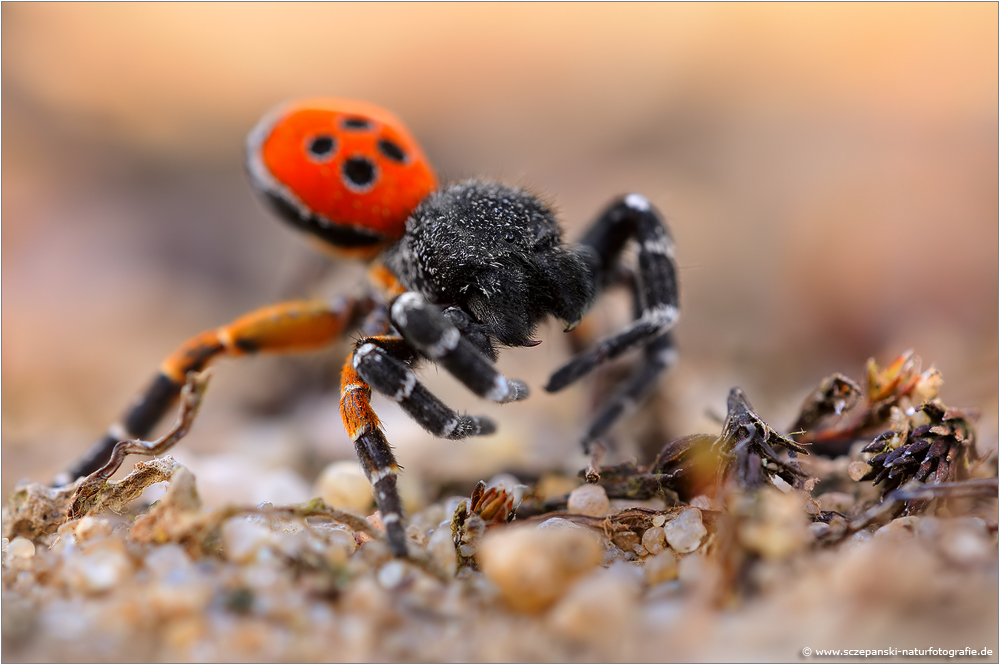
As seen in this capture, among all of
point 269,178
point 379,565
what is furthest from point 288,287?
point 379,565

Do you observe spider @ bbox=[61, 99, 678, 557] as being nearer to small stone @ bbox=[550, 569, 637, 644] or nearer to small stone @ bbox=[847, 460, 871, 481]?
small stone @ bbox=[550, 569, 637, 644]

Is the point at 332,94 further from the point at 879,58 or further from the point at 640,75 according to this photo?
the point at 879,58

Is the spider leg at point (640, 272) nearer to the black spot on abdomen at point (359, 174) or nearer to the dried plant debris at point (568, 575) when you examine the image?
the dried plant debris at point (568, 575)

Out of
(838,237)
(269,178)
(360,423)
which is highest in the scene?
(838,237)

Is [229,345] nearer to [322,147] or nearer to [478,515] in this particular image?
[322,147]

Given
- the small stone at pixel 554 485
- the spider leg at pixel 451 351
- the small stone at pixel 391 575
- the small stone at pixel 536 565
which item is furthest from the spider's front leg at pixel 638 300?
the small stone at pixel 536 565

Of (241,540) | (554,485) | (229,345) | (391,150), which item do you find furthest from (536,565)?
(391,150)

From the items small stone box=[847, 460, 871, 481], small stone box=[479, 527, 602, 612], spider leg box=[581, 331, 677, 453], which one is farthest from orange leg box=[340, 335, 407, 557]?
small stone box=[847, 460, 871, 481]
